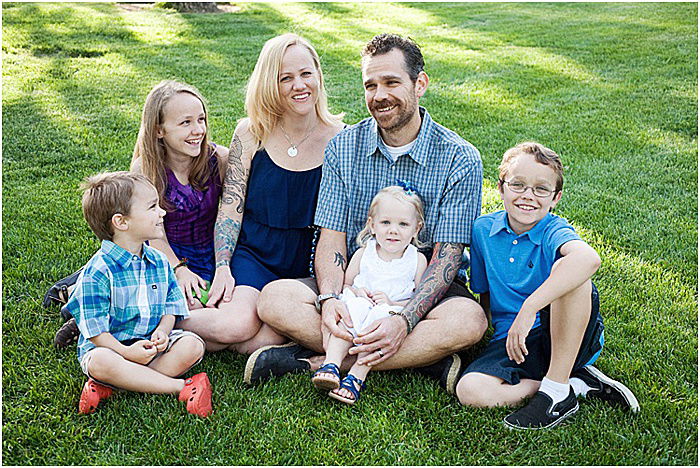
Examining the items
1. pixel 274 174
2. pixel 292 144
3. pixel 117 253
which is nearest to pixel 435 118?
pixel 292 144

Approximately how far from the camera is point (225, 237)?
3736 mm

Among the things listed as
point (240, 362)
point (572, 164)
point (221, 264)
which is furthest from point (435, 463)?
point (572, 164)

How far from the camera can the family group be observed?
3002 millimetres

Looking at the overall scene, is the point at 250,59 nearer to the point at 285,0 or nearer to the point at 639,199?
the point at 285,0

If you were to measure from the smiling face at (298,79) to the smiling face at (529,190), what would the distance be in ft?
3.85

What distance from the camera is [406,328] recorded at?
10.3 feet

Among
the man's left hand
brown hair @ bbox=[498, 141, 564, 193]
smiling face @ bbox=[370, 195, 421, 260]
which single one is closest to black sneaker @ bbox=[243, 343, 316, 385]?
the man's left hand

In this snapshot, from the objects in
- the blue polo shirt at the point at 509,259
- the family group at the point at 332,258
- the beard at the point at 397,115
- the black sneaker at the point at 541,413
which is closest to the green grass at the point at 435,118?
the black sneaker at the point at 541,413

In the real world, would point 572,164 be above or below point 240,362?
above

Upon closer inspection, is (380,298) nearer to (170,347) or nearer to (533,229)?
(533,229)

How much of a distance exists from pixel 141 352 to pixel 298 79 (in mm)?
1593

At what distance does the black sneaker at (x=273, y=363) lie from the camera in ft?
10.5

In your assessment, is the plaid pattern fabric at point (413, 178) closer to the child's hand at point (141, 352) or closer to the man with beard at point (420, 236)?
the man with beard at point (420, 236)

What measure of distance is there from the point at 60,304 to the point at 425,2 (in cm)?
1232
